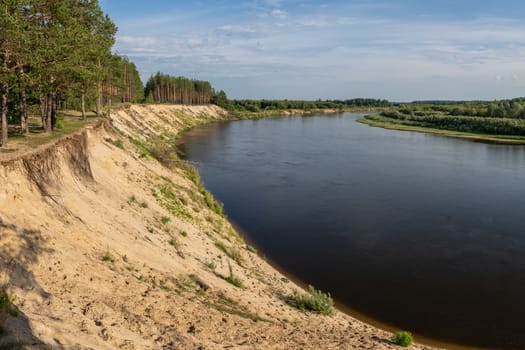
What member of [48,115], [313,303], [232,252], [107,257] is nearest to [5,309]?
[107,257]

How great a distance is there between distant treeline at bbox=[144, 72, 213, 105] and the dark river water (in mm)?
76334

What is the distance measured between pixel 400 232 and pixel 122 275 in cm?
1855

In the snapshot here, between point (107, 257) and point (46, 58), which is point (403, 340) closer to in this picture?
point (107, 257)

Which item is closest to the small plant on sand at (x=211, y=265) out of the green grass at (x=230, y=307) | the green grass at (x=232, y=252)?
the green grass at (x=232, y=252)

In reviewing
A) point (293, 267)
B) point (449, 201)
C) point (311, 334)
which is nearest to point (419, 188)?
point (449, 201)

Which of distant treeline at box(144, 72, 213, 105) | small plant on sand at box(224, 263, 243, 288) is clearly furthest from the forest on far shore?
distant treeline at box(144, 72, 213, 105)

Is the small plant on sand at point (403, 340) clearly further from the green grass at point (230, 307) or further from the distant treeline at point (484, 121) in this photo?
the distant treeline at point (484, 121)

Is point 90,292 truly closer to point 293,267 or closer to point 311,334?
point 311,334

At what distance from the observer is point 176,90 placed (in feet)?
417

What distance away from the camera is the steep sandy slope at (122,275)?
8.51 metres

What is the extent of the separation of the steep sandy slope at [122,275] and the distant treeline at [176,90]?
96234mm

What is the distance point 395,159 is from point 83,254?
48.6 m

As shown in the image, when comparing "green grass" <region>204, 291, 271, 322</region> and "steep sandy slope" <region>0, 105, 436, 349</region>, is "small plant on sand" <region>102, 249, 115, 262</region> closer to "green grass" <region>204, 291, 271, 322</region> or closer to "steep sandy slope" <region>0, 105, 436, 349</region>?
"steep sandy slope" <region>0, 105, 436, 349</region>

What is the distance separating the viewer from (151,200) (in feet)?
69.9
